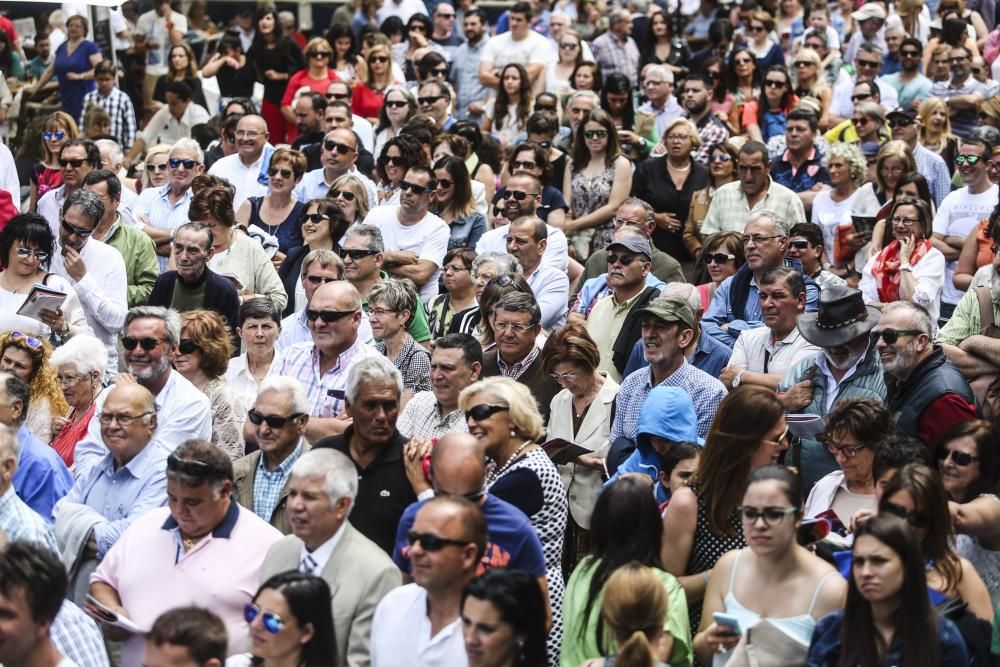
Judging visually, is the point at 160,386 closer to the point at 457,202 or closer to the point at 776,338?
the point at 776,338

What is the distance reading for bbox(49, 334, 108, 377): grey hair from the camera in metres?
7.86

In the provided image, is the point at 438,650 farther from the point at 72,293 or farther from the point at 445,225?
the point at 445,225

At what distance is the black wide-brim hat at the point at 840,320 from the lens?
7.86 meters

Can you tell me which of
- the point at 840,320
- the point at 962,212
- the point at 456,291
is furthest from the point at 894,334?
the point at 962,212

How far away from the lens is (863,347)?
26.0ft

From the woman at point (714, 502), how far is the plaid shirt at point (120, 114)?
9841 mm

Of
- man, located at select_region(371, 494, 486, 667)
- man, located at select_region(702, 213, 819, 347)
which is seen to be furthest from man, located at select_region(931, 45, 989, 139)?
man, located at select_region(371, 494, 486, 667)

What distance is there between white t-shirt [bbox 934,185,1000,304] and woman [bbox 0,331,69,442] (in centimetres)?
597

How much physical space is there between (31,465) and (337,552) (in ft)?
5.86

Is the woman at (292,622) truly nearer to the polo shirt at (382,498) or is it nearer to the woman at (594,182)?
the polo shirt at (382,498)

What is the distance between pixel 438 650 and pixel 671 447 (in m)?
1.79

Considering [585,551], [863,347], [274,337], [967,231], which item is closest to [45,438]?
[274,337]

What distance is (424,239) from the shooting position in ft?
35.6

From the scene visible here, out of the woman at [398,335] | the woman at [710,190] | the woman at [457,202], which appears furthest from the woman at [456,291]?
the woman at [710,190]
